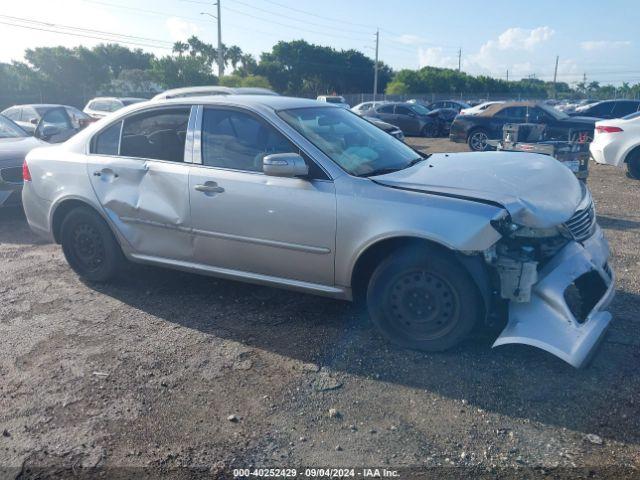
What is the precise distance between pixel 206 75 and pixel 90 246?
45.4 meters

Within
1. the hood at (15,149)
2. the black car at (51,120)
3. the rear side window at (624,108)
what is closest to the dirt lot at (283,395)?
the hood at (15,149)

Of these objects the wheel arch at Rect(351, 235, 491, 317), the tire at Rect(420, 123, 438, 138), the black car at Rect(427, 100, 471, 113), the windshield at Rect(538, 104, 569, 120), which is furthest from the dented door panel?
the black car at Rect(427, 100, 471, 113)

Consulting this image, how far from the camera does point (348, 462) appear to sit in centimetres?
289

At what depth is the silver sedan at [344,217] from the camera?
3.64 meters

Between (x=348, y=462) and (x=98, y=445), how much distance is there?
135 centimetres

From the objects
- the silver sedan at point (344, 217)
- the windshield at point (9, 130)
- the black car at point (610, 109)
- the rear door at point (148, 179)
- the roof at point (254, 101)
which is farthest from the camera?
the black car at point (610, 109)

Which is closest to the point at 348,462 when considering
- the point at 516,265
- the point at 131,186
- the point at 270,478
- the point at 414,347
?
the point at 270,478

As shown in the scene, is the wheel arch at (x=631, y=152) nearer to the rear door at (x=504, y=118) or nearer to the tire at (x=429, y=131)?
the rear door at (x=504, y=118)

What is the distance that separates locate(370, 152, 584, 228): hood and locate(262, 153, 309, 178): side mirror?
52cm

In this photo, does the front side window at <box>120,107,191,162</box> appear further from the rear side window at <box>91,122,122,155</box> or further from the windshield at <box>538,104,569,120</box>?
the windshield at <box>538,104,569,120</box>

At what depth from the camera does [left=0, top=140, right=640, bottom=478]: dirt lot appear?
2947mm

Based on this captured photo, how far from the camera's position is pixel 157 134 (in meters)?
4.95

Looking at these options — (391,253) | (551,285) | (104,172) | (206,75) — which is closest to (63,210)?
(104,172)

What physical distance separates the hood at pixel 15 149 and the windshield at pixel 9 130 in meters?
0.22
